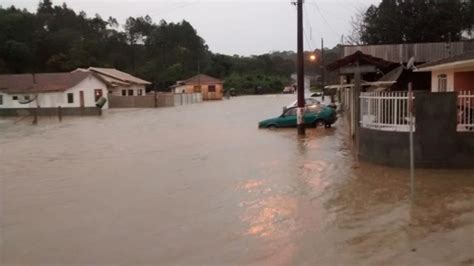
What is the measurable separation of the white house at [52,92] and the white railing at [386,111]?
4731 cm

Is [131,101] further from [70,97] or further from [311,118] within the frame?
[311,118]

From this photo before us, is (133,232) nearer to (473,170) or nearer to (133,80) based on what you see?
(473,170)

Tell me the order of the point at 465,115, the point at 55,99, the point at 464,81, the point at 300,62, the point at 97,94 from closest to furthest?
the point at 465,115, the point at 464,81, the point at 300,62, the point at 55,99, the point at 97,94

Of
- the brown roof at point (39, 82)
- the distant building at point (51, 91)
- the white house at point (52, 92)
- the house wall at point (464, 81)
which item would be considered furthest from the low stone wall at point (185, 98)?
the house wall at point (464, 81)

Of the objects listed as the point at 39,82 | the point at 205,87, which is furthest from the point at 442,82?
the point at 205,87

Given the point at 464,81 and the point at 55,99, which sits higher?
the point at 464,81

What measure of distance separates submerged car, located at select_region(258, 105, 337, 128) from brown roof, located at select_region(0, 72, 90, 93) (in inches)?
1422

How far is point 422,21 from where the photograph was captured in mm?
44312

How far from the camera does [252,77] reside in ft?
406

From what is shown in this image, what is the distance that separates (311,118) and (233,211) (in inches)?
756

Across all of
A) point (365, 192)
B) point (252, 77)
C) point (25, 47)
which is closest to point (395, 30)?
point (365, 192)

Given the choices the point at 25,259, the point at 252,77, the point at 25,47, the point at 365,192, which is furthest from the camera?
the point at 252,77

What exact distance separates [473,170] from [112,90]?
63.4 meters

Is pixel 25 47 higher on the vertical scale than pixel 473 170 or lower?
higher
